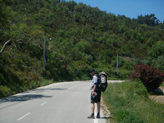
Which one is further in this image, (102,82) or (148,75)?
(148,75)

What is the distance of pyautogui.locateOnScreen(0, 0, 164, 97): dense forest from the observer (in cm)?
2342

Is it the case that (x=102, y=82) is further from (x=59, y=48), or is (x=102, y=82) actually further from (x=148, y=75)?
(x=59, y=48)

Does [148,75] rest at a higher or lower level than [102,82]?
lower

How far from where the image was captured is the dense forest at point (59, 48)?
2342cm

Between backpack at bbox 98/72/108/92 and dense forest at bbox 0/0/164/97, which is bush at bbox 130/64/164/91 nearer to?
dense forest at bbox 0/0/164/97

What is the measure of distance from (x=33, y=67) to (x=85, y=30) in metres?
76.2

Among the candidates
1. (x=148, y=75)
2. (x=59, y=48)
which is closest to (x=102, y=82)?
(x=148, y=75)

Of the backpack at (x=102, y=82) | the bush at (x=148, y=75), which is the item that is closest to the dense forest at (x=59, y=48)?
the backpack at (x=102, y=82)

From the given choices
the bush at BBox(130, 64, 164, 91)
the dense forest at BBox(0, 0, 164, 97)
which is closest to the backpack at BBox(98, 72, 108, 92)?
the dense forest at BBox(0, 0, 164, 97)

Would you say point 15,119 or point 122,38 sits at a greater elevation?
point 122,38

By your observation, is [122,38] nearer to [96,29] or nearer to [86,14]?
[96,29]

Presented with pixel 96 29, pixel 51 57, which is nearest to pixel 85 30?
pixel 96 29

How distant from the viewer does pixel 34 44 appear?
3806cm

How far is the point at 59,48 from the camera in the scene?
49.8m
